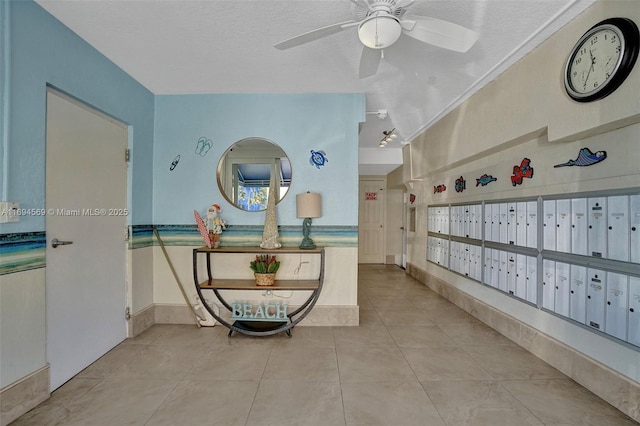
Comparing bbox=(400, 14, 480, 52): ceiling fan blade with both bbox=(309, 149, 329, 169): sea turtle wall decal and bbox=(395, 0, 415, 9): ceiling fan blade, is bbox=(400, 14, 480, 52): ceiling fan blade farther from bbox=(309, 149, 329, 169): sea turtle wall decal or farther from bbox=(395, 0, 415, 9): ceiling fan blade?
bbox=(309, 149, 329, 169): sea turtle wall decal

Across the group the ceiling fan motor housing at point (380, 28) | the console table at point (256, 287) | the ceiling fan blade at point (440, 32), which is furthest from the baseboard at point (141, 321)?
the ceiling fan blade at point (440, 32)

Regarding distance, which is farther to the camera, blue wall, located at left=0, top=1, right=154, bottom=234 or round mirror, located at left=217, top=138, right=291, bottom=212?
round mirror, located at left=217, top=138, right=291, bottom=212

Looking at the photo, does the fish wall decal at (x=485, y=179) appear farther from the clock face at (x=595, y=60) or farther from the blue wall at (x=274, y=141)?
the blue wall at (x=274, y=141)

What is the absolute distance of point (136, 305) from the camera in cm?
297

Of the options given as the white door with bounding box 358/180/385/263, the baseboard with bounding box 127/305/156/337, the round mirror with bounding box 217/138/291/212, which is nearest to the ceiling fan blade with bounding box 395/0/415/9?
the round mirror with bounding box 217/138/291/212

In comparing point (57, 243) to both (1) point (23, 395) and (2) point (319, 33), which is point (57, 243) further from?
(2) point (319, 33)

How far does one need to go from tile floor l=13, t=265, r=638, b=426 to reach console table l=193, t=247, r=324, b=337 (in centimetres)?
12

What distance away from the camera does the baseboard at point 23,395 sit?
1.70 metres

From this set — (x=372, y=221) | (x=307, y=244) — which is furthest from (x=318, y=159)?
(x=372, y=221)

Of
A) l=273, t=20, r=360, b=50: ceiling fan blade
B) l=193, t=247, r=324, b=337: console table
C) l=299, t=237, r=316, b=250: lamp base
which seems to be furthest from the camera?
l=299, t=237, r=316, b=250: lamp base

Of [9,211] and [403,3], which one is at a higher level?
[403,3]

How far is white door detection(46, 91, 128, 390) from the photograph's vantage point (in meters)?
2.08

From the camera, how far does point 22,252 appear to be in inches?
72.6

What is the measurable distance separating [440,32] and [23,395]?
3369 millimetres
